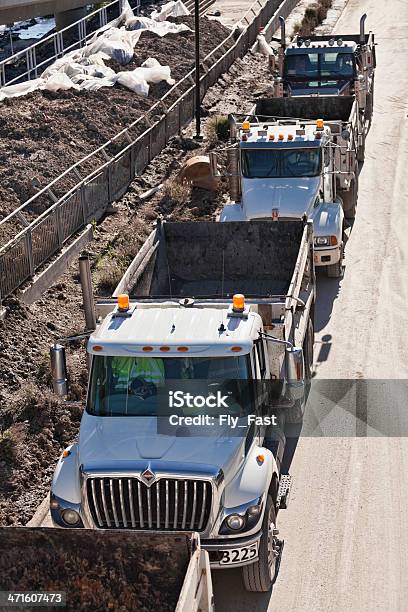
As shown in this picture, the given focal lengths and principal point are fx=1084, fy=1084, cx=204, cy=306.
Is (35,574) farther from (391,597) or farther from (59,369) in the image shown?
(391,597)

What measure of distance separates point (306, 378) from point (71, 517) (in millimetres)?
5272

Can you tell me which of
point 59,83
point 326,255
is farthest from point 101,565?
point 59,83

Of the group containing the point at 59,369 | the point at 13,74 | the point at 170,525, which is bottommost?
the point at 13,74

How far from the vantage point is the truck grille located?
34.9 ft

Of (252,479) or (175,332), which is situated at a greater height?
(175,332)

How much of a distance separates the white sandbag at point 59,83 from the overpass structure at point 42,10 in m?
9.76

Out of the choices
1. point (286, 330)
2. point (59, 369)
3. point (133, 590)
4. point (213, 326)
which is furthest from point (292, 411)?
point (133, 590)

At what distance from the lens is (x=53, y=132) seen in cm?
2720

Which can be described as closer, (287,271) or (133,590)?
(133,590)

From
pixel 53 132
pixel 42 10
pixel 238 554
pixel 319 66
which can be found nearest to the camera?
pixel 238 554

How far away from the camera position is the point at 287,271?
53.8 ft

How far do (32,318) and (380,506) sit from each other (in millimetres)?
7662

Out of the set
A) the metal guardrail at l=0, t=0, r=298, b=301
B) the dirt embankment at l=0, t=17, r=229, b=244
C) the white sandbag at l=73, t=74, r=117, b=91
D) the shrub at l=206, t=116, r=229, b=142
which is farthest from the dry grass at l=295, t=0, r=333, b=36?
the shrub at l=206, t=116, r=229, b=142

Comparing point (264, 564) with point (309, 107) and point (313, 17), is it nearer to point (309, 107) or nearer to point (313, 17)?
point (309, 107)
